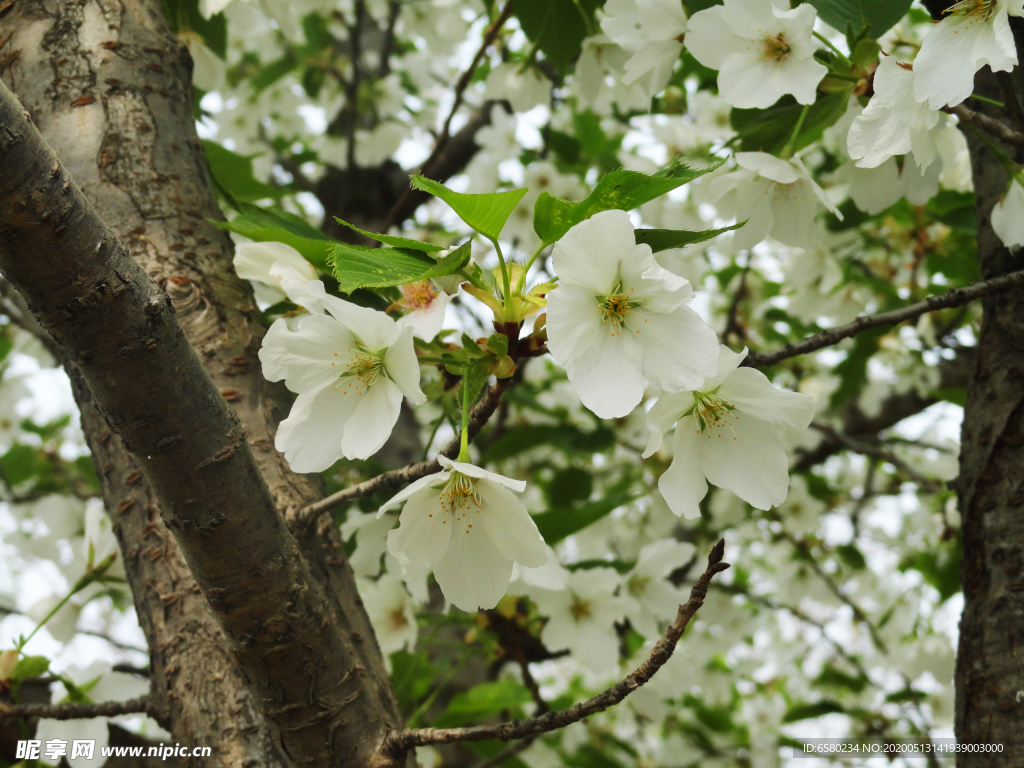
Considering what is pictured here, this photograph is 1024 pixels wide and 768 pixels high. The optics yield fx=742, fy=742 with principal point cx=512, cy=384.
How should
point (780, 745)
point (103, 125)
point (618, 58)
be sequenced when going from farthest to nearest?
point (780, 745)
point (618, 58)
point (103, 125)

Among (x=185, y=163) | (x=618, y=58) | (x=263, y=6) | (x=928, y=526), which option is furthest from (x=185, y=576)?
(x=928, y=526)

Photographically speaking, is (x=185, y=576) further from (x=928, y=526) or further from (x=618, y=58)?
(x=928, y=526)

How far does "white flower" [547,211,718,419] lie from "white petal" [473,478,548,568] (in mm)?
145

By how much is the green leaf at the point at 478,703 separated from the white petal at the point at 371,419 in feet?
3.90

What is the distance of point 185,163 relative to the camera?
4.19ft

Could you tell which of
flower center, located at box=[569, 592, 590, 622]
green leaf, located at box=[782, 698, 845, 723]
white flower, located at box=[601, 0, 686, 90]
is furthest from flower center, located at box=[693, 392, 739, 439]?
green leaf, located at box=[782, 698, 845, 723]

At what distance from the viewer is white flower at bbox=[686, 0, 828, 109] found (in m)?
1.02

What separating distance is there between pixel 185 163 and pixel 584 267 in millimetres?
818

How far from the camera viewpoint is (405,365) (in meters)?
0.86

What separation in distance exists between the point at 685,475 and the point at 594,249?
1.08 ft

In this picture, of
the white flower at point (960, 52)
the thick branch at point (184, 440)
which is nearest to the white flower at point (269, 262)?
the thick branch at point (184, 440)

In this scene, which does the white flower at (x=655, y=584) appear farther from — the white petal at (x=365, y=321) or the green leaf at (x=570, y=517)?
the white petal at (x=365, y=321)

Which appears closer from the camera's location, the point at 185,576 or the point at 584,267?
the point at 584,267

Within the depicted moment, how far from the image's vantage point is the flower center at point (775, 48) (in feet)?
3.46
